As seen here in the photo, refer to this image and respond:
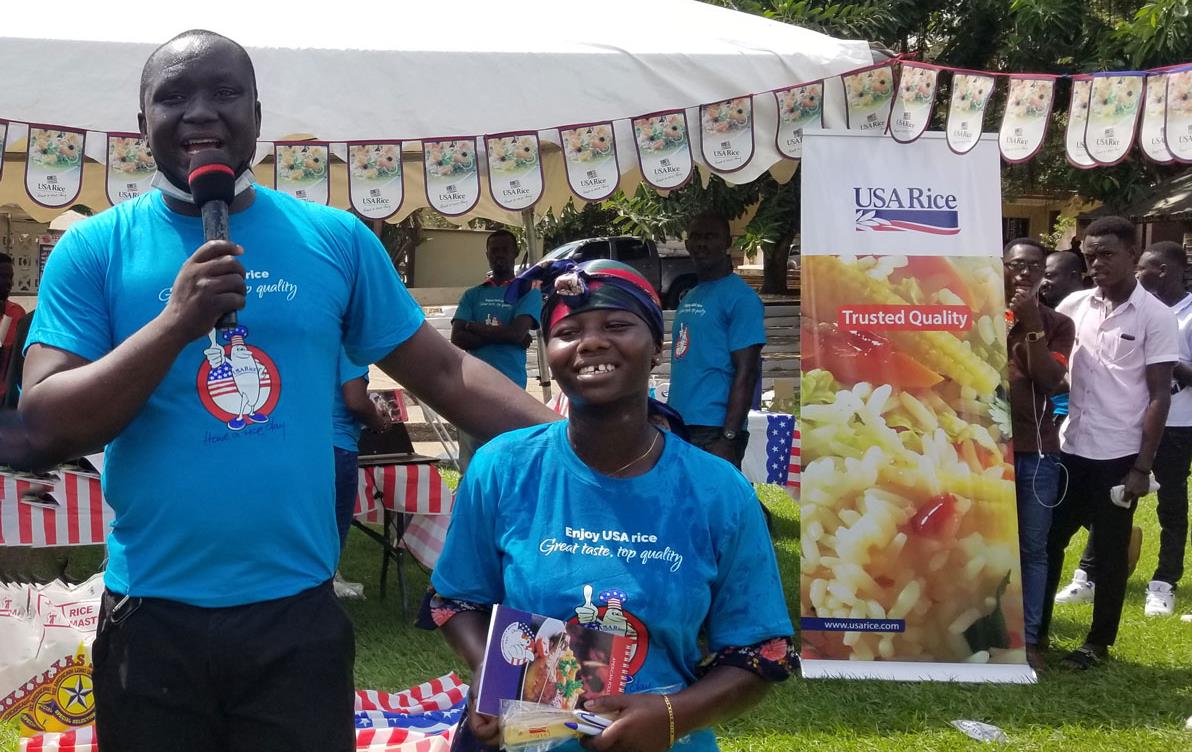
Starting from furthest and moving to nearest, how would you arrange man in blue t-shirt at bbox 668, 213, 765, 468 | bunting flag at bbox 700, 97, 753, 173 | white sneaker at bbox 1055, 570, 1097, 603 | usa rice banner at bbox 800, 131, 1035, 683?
white sneaker at bbox 1055, 570, 1097, 603, man in blue t-shirt at bbox 668, 213, 765, 468, bunting flag at bbox 700, 97, 753, 173, usa rice banner at bbox 800, 131, 1035, 683

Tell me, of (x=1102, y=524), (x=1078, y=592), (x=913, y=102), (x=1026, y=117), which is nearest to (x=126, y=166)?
(x=913, y=102)

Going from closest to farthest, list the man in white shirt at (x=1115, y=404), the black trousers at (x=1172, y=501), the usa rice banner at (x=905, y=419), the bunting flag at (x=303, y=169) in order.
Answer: the usa rice banner at (x=905, y=419)
the bunting flag at (x=303, y=169)
the man in white shirt at (x=1115, y=404)
the black trousers at (x=1172, y=501)

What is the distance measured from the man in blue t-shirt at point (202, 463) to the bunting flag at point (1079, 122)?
14.3 feet

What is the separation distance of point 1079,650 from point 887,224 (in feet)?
7.22

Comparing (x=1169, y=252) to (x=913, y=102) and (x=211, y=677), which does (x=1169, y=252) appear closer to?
(x=913, y=102)

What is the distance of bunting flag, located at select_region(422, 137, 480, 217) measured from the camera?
568cm

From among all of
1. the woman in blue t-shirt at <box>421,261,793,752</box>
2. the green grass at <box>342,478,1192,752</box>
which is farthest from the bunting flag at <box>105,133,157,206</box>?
the woman in blue t-shirt at <box>421,261,793,752</box>

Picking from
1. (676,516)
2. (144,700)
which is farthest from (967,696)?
(144,700)

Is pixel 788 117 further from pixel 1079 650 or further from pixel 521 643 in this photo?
pixel 521 643

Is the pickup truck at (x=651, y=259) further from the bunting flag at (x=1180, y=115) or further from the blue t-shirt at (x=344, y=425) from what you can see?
the bunting flag at (x=1180, y=115)

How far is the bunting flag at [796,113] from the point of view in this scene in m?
5.76

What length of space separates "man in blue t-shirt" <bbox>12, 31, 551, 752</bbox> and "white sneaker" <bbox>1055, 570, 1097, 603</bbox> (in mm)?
5819

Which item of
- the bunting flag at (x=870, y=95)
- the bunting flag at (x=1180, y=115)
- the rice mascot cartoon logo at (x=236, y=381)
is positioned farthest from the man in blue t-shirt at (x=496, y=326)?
the rice mascot cartoon logo at (x=236, y=381)

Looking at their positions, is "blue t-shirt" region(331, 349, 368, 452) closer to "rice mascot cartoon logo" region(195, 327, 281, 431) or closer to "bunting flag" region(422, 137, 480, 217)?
"bunting flag" region(422, 137, 480, 217)
